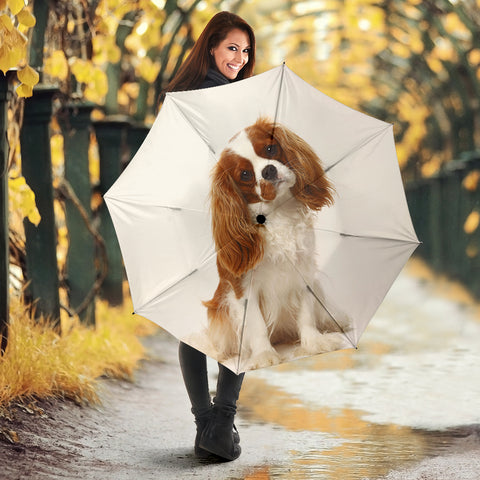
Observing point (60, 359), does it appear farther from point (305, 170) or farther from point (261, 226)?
point (305, 170)

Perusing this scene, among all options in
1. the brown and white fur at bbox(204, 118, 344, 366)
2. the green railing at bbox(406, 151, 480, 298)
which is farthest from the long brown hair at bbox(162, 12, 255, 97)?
the green railing at bbox(406, 151, 480, 298)

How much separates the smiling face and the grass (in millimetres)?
1685

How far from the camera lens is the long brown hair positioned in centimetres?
405

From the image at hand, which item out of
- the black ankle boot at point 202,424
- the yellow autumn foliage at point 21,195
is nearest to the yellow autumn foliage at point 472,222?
the yellow autumn foliage at point 21,195

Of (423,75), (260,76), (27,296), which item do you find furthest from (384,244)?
(423,75)

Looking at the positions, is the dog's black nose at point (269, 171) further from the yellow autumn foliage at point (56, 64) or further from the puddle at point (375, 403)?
the yellow autumn foliage at point (56, 64)

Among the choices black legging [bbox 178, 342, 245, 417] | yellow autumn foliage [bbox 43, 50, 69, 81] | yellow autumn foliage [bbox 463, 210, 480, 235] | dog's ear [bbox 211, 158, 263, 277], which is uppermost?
yellow autumn foliage [bbox 43, 50, 69, 81]

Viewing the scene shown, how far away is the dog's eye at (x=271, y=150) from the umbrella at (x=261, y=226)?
0.23ft

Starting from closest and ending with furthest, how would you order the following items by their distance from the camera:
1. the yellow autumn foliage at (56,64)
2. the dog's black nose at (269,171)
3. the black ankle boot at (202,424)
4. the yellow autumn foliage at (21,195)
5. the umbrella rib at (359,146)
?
the dog's black nose at (269,171) < the umbrella rib at (359,146) < the black ankle boot at (202,424) < the yellow autumn foliage at (21,195) < the yellow autumn foliage at (56,64)

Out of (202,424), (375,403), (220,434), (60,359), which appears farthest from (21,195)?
(375,403)

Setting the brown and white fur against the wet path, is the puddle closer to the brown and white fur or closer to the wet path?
the wet path

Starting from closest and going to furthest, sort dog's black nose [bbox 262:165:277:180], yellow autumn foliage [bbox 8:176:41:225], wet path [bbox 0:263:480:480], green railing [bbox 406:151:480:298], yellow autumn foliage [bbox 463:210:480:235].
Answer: dog's black nose [bbox 262:165:277:180]
wet path [bbox 0:263:480:480]
yellow autumn foliage [bbox 8:176:41:225]
green railing [bbox 406:151:480:298]
yellow autumn foliage [bbox 463:210:480:235]

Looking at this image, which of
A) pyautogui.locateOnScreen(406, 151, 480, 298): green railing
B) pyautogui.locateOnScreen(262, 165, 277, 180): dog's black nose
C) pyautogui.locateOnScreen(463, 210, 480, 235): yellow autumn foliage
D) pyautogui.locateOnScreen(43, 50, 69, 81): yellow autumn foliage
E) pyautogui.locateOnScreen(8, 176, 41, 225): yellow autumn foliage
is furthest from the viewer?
pyautogui.locateOnScreen(463, 210, 480, 235): yellow autumn foliage

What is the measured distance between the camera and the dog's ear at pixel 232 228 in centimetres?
358
